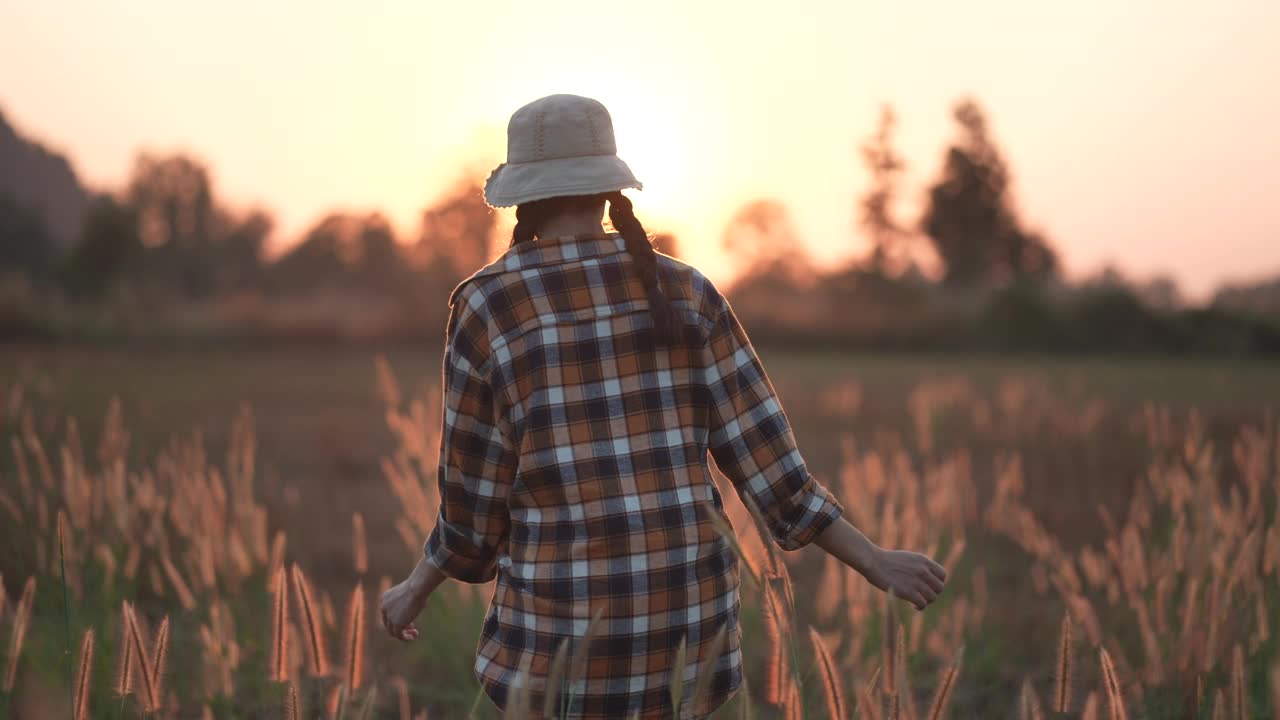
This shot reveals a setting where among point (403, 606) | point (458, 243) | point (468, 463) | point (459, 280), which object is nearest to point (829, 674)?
point (468, 463)

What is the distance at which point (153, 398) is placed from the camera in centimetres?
1120

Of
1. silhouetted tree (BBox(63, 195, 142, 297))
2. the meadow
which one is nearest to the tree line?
silhouetted tree (BBox(63, 195, 142, 297))

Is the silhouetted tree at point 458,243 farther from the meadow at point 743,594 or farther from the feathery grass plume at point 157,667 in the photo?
the feathery grass plume at point 157,667

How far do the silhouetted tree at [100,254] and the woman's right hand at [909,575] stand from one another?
129 ft

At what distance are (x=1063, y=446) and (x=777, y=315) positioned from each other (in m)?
24.8

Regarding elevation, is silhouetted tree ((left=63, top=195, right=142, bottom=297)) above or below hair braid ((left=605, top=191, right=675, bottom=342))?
above

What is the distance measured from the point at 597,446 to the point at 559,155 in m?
0.47

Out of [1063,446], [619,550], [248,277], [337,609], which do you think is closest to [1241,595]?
[619,550]

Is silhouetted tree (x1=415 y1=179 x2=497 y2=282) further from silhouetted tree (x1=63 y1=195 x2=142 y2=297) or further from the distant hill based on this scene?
the distant hill

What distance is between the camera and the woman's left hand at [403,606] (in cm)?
174

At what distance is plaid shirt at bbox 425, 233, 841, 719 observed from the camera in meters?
1.59

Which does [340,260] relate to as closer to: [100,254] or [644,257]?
[100,254]

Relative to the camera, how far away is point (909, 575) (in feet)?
5.28

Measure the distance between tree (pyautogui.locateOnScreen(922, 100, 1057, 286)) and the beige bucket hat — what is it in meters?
45.6
